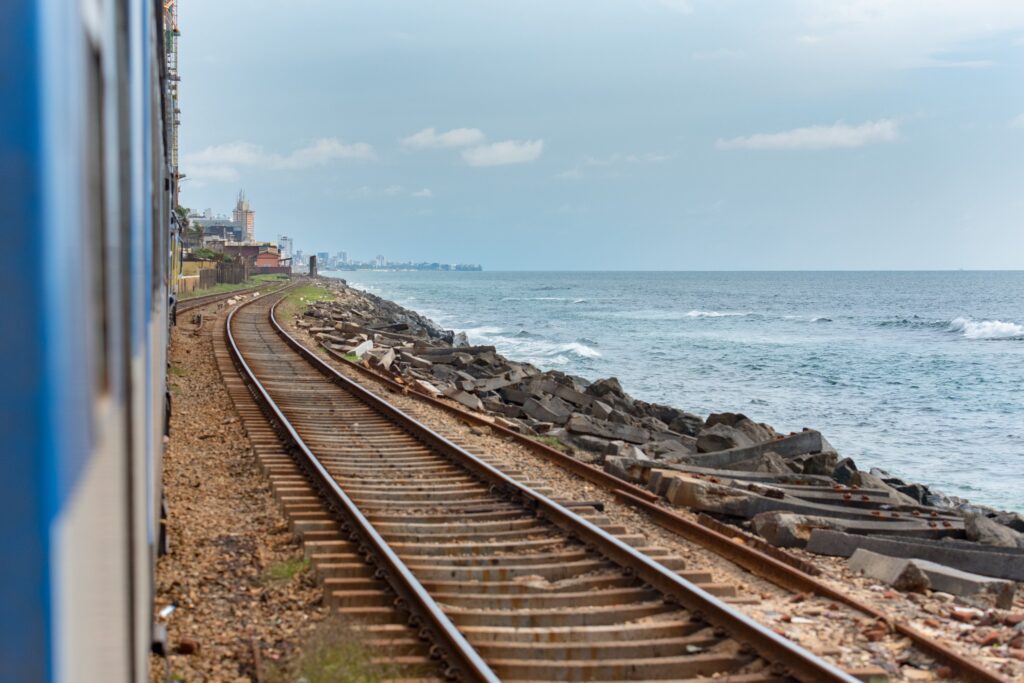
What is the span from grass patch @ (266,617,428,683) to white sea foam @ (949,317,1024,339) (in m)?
73.8

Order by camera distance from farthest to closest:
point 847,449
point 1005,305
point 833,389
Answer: point 1005,305 → point 833,389 → point 847,449

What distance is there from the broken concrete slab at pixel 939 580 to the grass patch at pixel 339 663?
4047 mm

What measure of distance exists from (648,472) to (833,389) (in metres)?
29.8

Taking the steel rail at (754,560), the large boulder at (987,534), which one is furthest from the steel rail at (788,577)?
the large boulder at (987,534)

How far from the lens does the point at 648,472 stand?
37.4ft

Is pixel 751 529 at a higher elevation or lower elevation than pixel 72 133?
lower

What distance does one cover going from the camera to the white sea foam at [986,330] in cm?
7238

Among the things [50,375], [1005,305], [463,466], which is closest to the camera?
[50,375]

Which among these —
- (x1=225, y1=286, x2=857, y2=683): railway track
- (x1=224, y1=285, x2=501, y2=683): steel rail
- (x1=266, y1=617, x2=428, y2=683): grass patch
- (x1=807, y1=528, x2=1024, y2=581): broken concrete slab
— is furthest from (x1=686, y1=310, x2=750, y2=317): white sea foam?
(x1=266, y1=617, x2=428, y2=683): grass patch

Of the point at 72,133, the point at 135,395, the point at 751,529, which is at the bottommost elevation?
the point at 751,529

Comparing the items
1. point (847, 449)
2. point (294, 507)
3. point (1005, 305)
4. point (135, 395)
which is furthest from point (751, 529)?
point (1005, 305)

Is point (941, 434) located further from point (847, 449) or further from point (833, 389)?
point (833, 389)

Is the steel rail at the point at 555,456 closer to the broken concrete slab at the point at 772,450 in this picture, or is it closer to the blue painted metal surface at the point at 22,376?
the broken concrete slab at the point at 772,450

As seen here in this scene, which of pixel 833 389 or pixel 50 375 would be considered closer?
pixel 50 375
